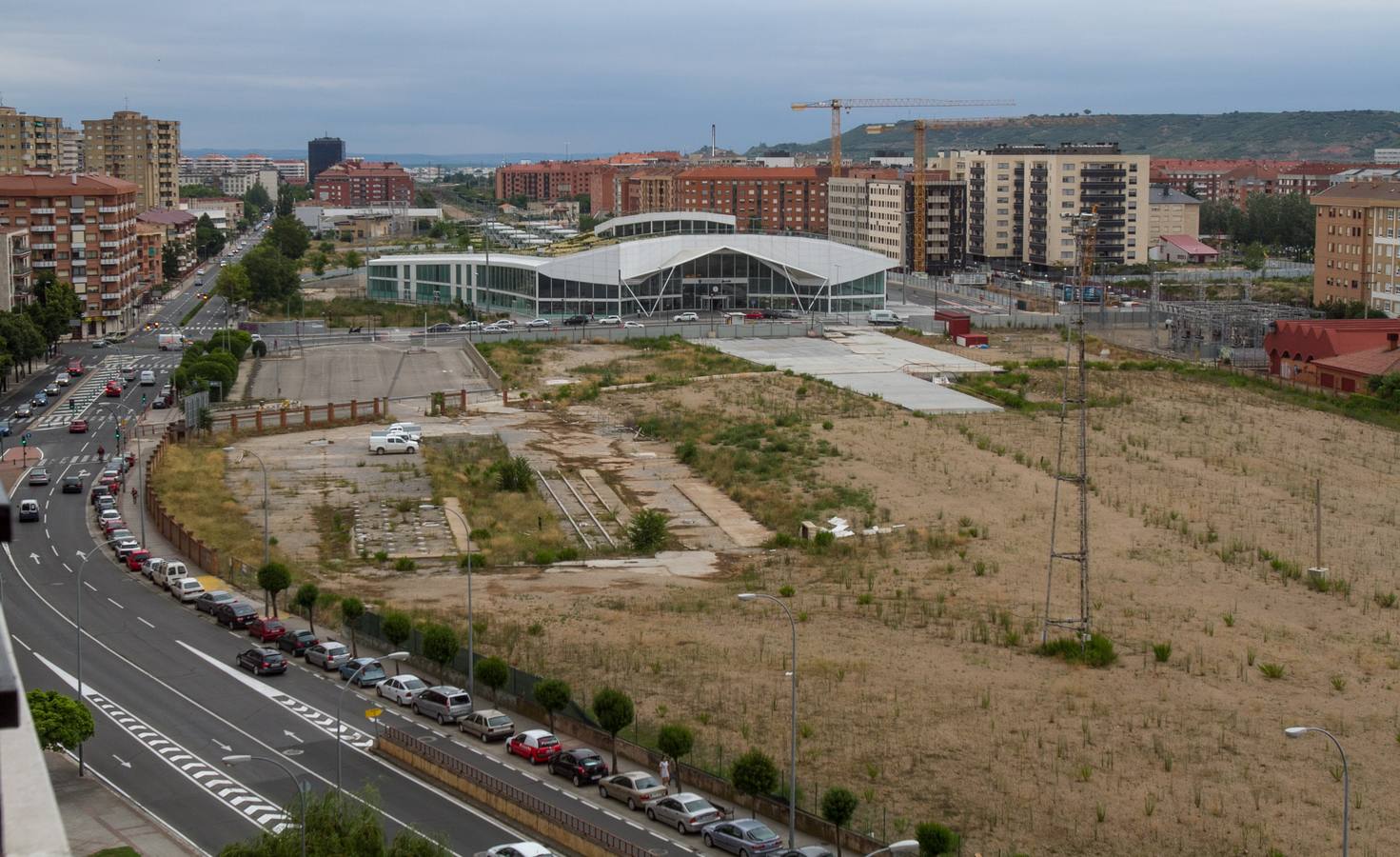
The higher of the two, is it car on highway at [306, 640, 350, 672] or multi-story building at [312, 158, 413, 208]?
multi-story building at [312, 158, 413, 208]

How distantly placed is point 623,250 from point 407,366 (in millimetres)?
16930

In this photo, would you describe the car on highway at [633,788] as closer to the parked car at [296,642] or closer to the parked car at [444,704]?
the parked car at [444,704]

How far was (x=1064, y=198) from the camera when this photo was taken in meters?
90.8

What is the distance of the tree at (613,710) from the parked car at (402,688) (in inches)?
147

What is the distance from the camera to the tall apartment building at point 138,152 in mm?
118688

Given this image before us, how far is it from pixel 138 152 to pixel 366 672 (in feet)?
358

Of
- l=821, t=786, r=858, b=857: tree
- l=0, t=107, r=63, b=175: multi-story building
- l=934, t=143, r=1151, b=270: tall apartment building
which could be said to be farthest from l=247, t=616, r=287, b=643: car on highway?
l=0, t=107, r=63, b=175: multi-story building

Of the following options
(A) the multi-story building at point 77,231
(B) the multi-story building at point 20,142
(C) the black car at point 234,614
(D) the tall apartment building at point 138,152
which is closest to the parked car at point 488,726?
(C) the black car at point 234,614

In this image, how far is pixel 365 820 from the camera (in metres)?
14.2

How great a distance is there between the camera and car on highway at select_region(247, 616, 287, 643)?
24.4 m

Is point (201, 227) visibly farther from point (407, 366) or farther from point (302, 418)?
point (302, 418)

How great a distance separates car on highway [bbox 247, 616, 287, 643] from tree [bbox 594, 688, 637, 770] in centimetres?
750

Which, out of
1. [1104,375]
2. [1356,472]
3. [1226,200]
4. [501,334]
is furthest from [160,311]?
[1226,200]

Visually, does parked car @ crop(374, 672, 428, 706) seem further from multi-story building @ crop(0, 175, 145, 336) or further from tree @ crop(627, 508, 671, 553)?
multi-story building @ crop(0, 175, 145, 336)
